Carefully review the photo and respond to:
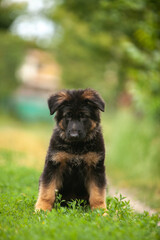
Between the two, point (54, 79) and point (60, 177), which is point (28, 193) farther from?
point (54, 79)

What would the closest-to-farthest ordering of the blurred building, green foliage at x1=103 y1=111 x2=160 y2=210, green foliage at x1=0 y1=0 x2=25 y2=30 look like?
green foliage at x1=103 y1=111 x2=160 y2=210 → green foliage at x1=0 y1=0 x2=25 y2=30 → the blurred building

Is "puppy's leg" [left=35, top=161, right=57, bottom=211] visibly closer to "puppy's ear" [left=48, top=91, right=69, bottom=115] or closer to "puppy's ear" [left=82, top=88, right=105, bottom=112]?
"puppy's ear" [left=48, top=91, right=69, bottom=115]

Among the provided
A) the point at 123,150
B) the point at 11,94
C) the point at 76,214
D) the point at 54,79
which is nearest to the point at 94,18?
the point at 123,150

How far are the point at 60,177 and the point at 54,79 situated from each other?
53.3m

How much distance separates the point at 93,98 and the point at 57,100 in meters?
0.58

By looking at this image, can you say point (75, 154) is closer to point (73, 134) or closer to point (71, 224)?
point (73, 134)

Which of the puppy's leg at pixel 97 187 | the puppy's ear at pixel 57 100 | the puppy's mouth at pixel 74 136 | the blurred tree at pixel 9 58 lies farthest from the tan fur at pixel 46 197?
the blurred tree at pixel 9 58

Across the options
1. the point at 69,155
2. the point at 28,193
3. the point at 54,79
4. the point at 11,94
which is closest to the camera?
the point at 69,155

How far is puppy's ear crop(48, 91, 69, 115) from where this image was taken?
561 cm

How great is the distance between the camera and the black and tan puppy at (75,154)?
5359 mm

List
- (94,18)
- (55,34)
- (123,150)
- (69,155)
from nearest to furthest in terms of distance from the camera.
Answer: (69,155)
(123,150)
(94,18)
(55,34)

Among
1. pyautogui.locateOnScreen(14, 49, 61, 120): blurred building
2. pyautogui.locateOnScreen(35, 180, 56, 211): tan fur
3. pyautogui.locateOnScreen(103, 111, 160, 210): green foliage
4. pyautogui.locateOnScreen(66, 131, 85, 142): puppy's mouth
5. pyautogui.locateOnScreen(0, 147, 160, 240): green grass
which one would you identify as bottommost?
pyautogui.locateOnScreen(0, 147, 160, 240): green grass

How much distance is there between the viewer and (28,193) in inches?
262

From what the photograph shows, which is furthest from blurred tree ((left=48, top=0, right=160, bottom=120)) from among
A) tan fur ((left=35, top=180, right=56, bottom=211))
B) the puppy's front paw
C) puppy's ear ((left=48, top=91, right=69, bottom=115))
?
the puppy's front paw
